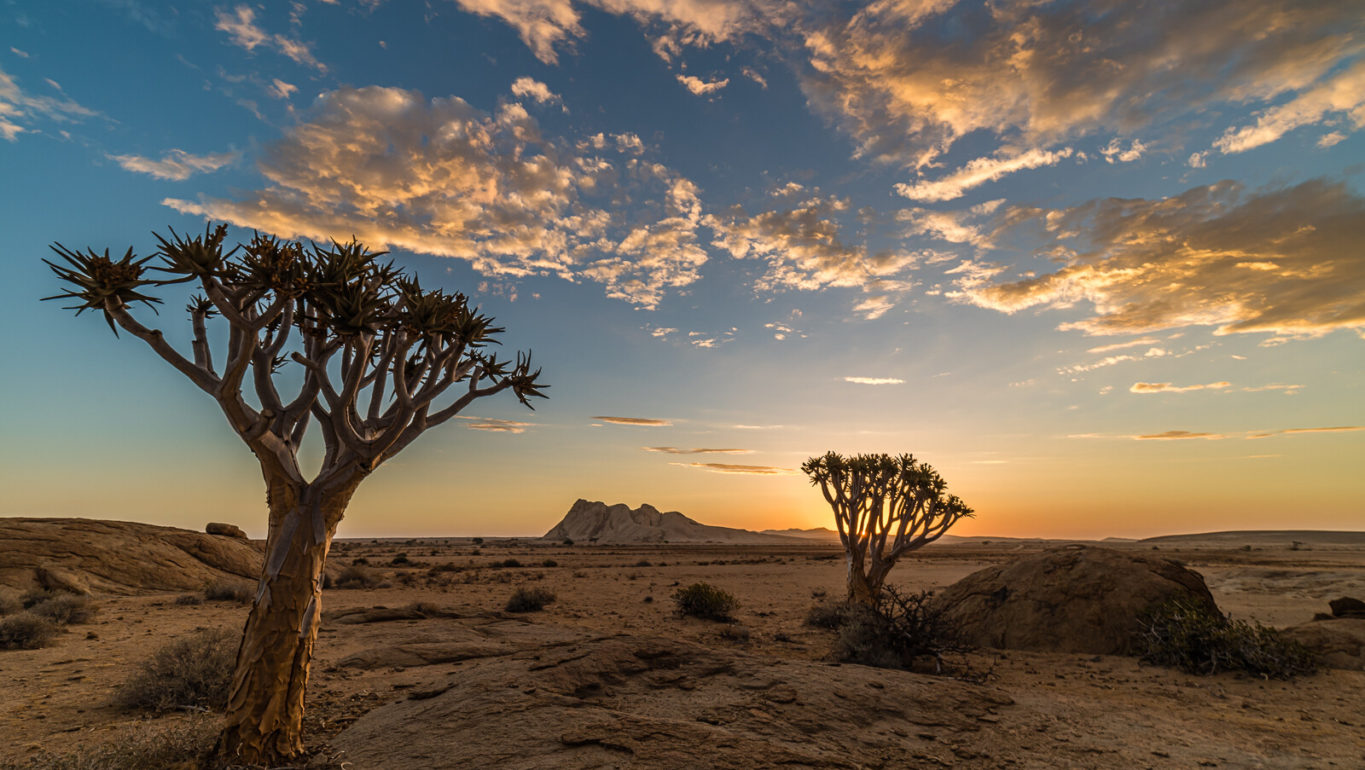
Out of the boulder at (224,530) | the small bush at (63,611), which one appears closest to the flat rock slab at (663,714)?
the small bush at (63,611)

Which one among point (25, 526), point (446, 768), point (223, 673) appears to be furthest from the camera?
point (25, 526)

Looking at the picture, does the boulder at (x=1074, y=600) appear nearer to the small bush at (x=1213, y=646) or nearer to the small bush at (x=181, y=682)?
the small bush at (x=1213, y=646)

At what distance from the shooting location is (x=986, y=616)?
47.4 ft

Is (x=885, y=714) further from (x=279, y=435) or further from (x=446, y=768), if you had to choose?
(x=279, y=435)

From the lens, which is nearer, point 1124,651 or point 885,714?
point 885,714

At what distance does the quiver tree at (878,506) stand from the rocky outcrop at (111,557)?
87.4ft

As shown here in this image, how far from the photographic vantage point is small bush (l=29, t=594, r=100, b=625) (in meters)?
15.5

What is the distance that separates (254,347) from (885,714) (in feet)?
26.8

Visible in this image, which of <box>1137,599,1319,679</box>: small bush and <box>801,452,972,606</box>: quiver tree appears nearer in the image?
<box>1137,599,1319,679</box>: small bush

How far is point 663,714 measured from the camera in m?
6.92

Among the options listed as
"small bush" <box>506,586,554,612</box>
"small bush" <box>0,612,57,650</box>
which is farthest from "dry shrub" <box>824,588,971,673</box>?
"small bush" <box>0,612,57,650</box>

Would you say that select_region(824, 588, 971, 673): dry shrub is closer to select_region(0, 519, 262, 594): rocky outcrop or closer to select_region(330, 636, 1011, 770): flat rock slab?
select_region(330, 636, 1011, 770): flat rock slab

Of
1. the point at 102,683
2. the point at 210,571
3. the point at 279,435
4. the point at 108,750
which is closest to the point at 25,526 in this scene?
the point at 210,571

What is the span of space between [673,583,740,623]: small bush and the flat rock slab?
1082 cm
